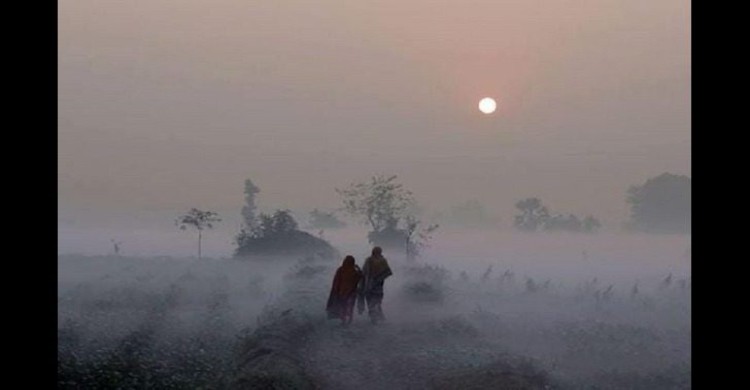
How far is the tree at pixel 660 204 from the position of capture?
101m

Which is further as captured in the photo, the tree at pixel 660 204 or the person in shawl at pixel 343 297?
the tree at pixel 660 204

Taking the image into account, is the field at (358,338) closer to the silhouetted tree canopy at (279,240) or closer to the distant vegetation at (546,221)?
the silhouetted tree canopy at (279,240)

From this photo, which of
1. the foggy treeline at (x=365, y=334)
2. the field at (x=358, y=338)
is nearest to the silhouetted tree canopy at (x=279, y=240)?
the foggy treeline at (x=365, y=334)

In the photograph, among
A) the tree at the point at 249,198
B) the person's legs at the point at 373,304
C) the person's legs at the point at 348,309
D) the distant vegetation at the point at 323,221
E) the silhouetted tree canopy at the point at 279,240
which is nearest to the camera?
the person's legs at the point at 348,309

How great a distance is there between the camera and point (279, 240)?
42.5 m

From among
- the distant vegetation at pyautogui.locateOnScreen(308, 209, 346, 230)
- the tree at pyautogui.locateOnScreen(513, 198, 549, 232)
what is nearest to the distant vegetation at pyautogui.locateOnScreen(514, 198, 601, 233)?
the tree at pyautogui.locateOnScreen(513, 198, 549, 232)

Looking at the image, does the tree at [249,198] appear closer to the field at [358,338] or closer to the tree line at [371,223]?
the tree line at [371,223]

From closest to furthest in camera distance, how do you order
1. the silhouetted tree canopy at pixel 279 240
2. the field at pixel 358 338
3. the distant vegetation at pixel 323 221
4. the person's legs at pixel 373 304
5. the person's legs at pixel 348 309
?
the field at pixel 358 338 < the person's legs at pixel 348 309 < the person's legs at pixel 373 304 < the silhouetted tree canopy at pixel 279 240 < the distant vegetation at pixel 323 221

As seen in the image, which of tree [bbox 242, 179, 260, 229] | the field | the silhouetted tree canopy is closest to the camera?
the field

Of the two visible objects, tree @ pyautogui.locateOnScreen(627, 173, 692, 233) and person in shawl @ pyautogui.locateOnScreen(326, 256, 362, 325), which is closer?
person in shawl @ pyautogui.locateOnScreen(326, 256, 362, 325)

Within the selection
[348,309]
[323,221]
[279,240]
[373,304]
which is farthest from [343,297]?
[323,221]

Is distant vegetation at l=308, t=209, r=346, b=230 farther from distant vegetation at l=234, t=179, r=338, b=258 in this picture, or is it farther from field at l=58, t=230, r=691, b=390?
field at l=58, t=230, r=691, b=390

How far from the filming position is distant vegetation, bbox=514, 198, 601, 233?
100188 mm

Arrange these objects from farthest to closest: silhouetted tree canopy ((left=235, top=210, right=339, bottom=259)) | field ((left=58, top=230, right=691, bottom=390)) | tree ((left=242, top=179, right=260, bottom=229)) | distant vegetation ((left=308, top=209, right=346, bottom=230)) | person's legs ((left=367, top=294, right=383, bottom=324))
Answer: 1. distant vegetation ((left=308, top=209, right=346, bottom=230))
2. tree ((left=242, top=179, right=260, bottom=229))
3. silhouetted tree canopy ((left=235, top=210, right=339, bottom=259))
4. person's legs ((left=367, top=294, right=383, bottom=324))
5. field ((left=58, top=230, right=691, bottom=390))
